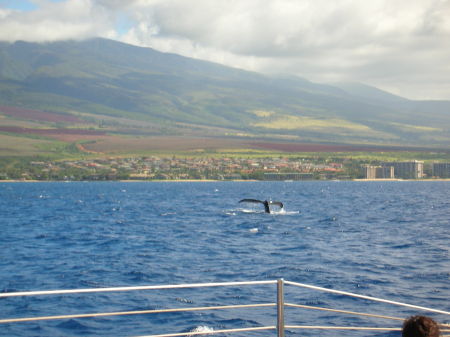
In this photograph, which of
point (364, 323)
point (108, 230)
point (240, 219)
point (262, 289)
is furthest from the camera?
point (240, 219)

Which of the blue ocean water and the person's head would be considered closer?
the person's head

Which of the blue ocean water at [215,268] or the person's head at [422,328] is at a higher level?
the person's head at [422,328]

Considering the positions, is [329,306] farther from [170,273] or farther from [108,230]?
[108,230]

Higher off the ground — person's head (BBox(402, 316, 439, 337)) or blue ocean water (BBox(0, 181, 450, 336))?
person's head (BBox(402, 316, 439, 337))

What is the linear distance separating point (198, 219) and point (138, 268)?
34.1m

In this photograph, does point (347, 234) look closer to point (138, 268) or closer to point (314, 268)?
point (314, 268)

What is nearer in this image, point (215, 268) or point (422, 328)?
point (422, 328)

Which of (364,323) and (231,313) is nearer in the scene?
(364,323)

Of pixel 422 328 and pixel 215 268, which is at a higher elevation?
pixel 422 328

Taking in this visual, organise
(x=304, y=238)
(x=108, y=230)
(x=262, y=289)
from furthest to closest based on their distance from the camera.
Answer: (x=108, y=230) → (x=304, y=238) → (x=262, y=289)

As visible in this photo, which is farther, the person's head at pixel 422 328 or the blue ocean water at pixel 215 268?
the blue ocean water at pixel 215 268

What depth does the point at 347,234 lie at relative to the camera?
48.9m

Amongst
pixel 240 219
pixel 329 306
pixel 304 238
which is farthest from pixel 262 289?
pixel 240 219

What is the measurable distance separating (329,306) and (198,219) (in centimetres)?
4322
